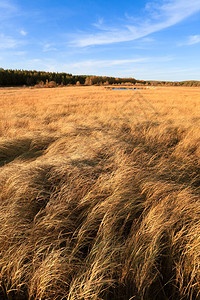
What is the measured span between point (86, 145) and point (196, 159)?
7.84 feet

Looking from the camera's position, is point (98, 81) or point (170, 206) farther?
point (98, 81)

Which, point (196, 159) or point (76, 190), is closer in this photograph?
point (76, 190)

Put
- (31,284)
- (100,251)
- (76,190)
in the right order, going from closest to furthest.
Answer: (31,284)
(100,251)
(76,190)

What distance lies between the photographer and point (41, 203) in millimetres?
2227

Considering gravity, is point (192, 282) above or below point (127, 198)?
below

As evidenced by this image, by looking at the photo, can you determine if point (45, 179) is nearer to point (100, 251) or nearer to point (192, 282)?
point (100, 251)

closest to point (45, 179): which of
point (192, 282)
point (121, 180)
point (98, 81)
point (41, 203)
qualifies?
point (41, 203)

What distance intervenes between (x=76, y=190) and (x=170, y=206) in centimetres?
120

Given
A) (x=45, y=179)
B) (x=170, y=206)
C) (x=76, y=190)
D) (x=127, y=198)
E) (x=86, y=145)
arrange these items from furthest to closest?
(x=86, y=145) → (x=45, y=179) → (x=76, y=190) → (x=127, y=198) → (x=170, y=206)

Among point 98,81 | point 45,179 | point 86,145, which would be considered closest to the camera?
point 45,179

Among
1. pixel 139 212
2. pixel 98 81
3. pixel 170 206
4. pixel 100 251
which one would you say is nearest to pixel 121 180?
pixel 139 212

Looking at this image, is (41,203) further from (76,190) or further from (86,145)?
(86,145)

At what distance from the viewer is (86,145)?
4055mm

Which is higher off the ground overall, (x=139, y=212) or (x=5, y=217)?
(x=5, y=217)
